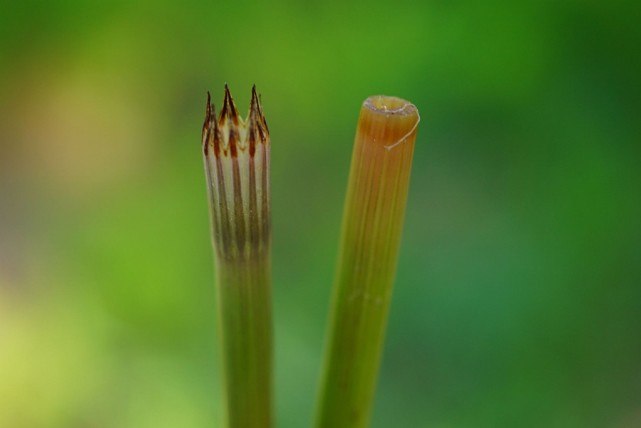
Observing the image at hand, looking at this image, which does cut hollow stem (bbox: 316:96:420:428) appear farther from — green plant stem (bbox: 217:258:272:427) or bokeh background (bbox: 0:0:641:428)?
bokeh background (bbox: 0:0:641:428)

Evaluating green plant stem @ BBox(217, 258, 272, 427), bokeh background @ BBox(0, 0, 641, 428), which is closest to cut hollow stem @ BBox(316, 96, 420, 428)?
green plant stem @ BBox(217, 258, 272, 427)

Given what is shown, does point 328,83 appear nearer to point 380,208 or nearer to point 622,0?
point 622,0

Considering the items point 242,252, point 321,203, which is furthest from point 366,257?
point 321,203

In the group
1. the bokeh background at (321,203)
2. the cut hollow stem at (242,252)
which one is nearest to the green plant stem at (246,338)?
the cut hollow stem at (242,252)

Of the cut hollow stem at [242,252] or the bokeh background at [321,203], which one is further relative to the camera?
the bokeh background at [321,203]

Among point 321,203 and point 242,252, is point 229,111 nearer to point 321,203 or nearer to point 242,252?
point 242,252

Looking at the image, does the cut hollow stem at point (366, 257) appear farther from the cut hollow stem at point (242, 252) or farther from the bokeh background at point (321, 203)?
the bokeh background at point (321, 203)

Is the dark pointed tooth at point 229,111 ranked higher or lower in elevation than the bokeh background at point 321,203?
higher
